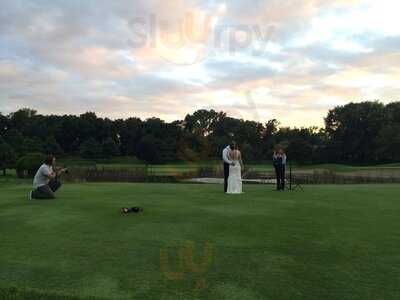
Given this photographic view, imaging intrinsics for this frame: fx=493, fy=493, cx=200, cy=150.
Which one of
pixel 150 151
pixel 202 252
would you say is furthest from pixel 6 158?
pixel 202 252

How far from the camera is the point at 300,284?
6.73 m

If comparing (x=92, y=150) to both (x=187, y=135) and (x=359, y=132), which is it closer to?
(x=187, y=135)

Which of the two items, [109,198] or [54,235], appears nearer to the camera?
[54,235]

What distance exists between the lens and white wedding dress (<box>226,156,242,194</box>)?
65.4ft

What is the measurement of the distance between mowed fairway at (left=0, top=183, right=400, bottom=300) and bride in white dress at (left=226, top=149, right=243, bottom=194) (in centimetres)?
557

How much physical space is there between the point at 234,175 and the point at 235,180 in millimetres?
223

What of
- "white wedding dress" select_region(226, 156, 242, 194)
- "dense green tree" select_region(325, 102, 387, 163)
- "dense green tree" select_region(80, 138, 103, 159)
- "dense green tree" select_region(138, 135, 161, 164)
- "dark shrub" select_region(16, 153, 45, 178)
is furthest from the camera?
"dense green tree" select_region(325, 102, 387, 163)

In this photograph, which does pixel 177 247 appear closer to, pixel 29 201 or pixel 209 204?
pixel 209 204

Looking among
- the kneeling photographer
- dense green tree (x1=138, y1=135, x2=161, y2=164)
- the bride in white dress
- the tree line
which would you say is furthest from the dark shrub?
dense green tree (x1=138, y1=135, x2=161, y2=164)

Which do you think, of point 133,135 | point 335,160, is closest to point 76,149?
point 133,135

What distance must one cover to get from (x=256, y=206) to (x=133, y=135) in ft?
303

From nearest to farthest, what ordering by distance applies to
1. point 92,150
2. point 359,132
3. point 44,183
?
1. point 44,183
2. point 92,150
3. point 359,132

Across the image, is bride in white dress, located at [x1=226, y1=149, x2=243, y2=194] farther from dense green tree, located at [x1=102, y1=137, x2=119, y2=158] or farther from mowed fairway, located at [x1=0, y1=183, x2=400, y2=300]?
dense green tree, located at [x1=102, y1=137, x2=119, y2=158]

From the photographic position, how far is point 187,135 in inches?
2554
